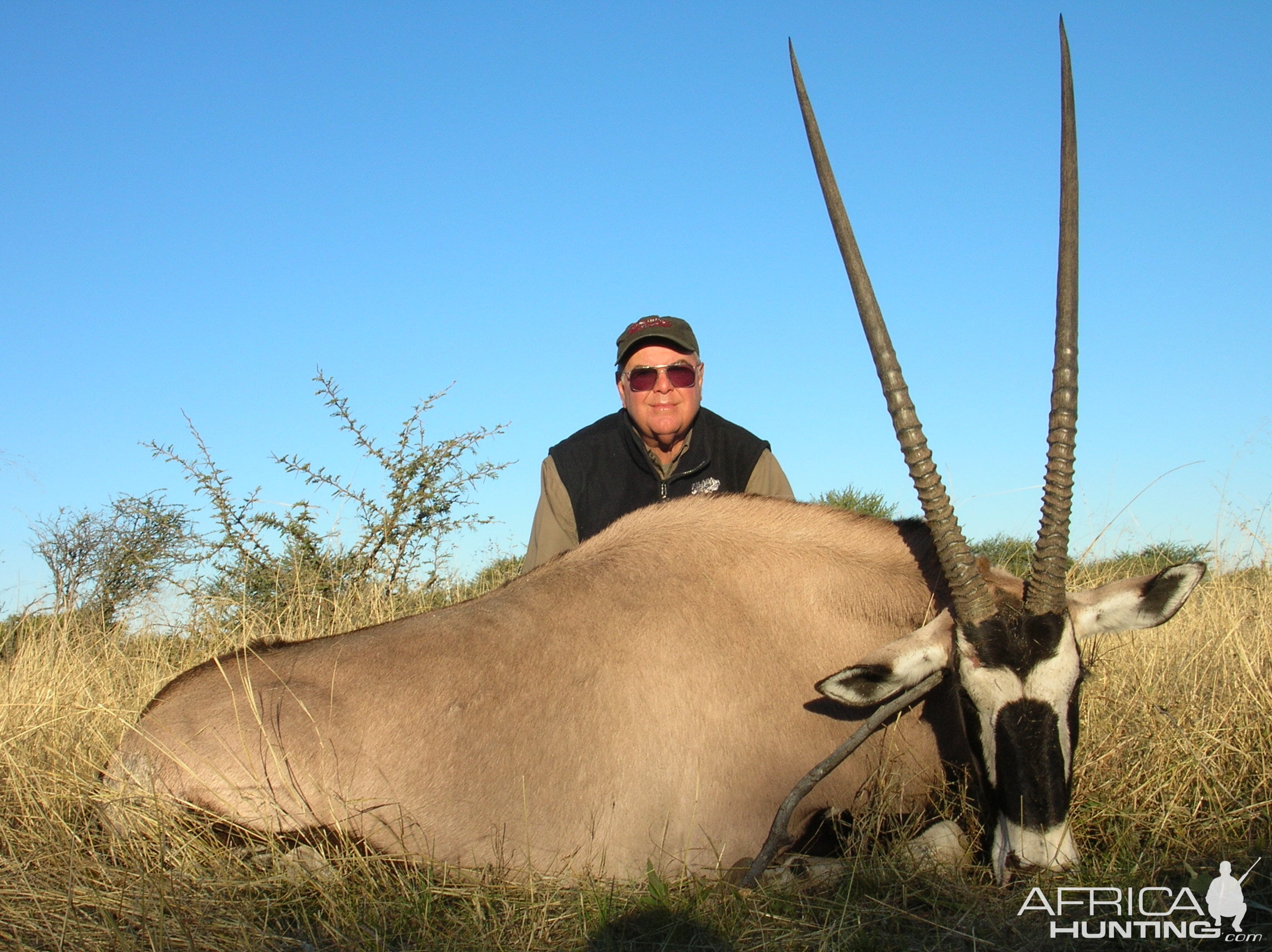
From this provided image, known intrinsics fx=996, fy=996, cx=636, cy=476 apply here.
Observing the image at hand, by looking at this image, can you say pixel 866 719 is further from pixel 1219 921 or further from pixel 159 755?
pixel 159 755

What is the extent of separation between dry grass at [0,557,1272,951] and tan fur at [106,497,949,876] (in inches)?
6.3

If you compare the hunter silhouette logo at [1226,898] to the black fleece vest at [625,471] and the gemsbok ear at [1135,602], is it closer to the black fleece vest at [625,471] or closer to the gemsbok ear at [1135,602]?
the gemsbok ear at [1135,602]

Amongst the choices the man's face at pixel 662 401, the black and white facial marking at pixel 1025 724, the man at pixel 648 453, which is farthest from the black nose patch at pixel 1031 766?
the man's face at pixel 662 401

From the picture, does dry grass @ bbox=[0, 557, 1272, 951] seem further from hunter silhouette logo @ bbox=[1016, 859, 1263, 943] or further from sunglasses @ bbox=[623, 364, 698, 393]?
sunglasses @ bbox=[623, 364, 698, 393]

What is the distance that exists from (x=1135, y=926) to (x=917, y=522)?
180 centimetres

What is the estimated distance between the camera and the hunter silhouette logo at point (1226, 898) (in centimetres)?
274

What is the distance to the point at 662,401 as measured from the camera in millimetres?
5695

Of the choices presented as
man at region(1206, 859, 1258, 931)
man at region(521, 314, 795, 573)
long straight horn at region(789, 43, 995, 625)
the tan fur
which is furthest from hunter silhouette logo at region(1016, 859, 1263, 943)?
man at region(521, 314, 795, 573)

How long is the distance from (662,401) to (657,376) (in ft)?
0.47

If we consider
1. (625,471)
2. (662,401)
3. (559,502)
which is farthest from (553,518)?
(662,401)

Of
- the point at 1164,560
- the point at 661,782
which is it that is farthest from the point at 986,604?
the point at 1164,560

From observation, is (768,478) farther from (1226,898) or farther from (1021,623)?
(1226,898)

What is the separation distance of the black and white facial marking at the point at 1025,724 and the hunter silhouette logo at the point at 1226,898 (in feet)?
1.21

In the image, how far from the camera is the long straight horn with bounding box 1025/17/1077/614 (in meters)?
3.34
